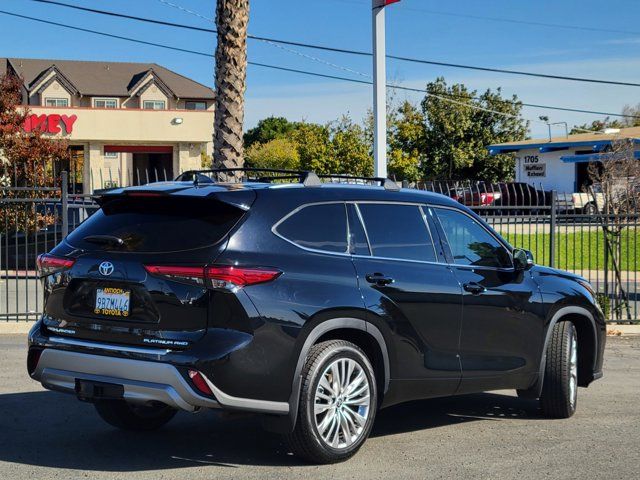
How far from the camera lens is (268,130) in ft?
328

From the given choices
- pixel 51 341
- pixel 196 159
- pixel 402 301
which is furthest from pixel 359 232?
pixel 196 159

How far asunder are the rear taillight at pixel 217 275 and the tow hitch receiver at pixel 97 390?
0.74 m

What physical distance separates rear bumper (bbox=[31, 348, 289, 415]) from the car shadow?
0.61 feet

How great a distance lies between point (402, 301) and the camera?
658 centimetres

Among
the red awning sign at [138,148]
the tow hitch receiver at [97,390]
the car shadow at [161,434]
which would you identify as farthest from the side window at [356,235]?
the red awning sign at [138,148]

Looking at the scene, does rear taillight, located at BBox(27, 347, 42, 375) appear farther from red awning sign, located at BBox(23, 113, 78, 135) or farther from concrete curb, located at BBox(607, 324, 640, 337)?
red awning sign, located at BBox(23, 113, 78, 135)

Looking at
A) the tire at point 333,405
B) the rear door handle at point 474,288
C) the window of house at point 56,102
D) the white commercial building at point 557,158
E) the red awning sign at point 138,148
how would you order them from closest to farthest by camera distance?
1. the tire at point 333,405
2. the rear door handle at point 474,288
3. the white commercial building at point 557,158
4. the red awning sign at point 138,148
5. the window of house at point 56,102

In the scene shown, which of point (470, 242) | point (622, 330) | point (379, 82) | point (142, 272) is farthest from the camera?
point (379, 82)

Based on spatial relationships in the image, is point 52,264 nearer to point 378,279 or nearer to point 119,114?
point 378,279

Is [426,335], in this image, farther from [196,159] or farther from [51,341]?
[196,159]

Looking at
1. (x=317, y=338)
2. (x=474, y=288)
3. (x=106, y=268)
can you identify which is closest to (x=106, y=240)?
(x=106, y=268)

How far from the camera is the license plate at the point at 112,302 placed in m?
5.90

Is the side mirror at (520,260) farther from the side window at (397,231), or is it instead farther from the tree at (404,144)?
the tree at (404,144)

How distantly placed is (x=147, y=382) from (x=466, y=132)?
5713 cm
